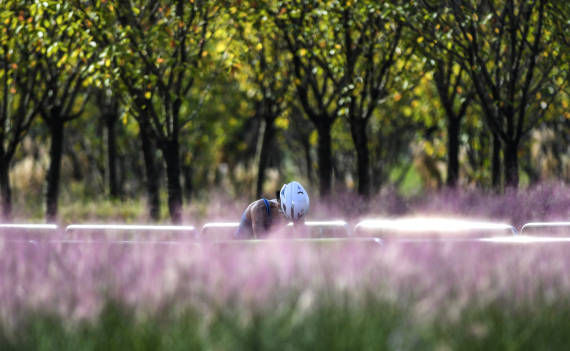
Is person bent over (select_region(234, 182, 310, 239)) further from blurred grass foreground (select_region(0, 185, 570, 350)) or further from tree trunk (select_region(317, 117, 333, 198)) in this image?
tree trunk (select_region(317, 117, 333, 198))

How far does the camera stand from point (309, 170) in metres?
32.7

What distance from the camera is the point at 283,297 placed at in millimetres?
5262

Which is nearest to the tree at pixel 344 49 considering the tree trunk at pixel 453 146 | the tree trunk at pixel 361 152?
the tree trunk at pixel 361 152

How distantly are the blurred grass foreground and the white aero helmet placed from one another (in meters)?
1.89

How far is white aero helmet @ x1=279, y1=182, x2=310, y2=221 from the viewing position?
8.25m

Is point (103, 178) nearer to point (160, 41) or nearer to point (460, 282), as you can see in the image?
point (160, 41)

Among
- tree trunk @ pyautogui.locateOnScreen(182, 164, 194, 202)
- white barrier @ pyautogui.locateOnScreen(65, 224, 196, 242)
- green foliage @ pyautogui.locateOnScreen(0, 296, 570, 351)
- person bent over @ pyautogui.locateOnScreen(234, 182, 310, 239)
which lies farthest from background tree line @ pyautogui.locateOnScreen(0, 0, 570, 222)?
green foliage @ pyautogui.locateOnScreen(0, 296, 570, 351)

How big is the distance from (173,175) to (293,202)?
9.68 m

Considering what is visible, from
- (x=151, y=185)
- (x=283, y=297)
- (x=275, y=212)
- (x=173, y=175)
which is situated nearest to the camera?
(x=283, y=297)

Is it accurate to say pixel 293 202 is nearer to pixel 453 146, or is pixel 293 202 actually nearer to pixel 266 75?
pixel 266 75

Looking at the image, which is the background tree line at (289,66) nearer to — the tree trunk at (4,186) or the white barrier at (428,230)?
the tree trunk at (4,186)

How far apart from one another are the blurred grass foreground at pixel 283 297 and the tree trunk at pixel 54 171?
43.3 ft

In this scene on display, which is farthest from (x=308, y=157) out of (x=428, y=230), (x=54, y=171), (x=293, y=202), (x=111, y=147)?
(x=293, y=202)

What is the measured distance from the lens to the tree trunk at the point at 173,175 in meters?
17.3
